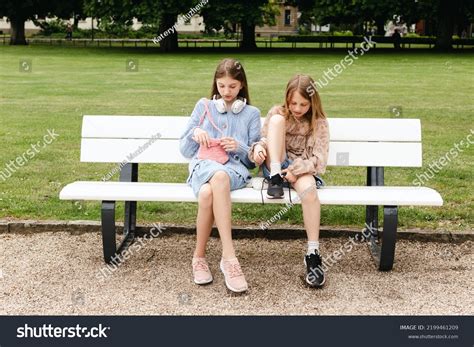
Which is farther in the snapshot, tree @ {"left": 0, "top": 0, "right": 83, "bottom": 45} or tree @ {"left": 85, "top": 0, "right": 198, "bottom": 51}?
tree @ {"left": 0, "top": 0, "right": 83, "bottom": 45}

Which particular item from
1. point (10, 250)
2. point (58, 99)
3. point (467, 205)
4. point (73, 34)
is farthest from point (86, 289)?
point (73, 34)

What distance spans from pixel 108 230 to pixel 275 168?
1.11 metres

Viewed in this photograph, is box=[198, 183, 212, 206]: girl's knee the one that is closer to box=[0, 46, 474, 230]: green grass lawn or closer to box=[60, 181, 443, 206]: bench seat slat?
box=[60, 181, 443, 206]: bench seat slat

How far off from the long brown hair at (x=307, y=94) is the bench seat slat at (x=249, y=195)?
46 cm

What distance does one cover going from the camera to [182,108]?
42.3 ft

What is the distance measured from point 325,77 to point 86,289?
17214 mm

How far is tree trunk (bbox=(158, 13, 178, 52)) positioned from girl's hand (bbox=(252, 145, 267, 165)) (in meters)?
32.1

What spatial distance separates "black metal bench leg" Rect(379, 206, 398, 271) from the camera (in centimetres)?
459

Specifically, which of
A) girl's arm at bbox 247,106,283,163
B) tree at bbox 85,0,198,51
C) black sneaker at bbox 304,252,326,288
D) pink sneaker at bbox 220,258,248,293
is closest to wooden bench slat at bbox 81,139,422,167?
girl's arm at bbox 247,106,283,163
